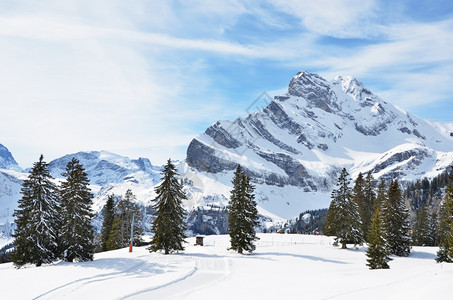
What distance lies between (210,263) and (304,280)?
1283 cm

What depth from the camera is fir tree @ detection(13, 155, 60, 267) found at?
111 feet

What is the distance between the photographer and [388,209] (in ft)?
171

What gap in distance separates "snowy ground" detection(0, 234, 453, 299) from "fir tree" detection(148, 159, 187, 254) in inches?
113

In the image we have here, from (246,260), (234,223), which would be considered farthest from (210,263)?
(234,223)

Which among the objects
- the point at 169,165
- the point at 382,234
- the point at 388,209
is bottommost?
the point at 382,234

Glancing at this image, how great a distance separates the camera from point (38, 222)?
34219mm

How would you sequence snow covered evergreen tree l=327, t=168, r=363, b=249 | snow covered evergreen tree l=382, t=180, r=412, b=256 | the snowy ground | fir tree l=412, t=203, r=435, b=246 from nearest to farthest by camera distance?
the snowy ground → snow covered evergreen tree l=382, t=180, r=412, b=256 → snow covered evergreen tree l=327, t=168, r=363, b=249 → fir tree l=412, t=203, r=435, b=246

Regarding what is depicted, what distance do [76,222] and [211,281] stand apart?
15732mm

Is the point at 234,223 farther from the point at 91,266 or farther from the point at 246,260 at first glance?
the point at 91,266

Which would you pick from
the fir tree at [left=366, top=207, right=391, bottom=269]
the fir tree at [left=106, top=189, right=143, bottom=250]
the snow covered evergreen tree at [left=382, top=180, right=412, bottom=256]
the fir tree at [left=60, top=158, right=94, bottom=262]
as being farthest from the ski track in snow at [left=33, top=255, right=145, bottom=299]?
the snow covered evergreen tree at [left=382, top=180, right=412, bottom=256]

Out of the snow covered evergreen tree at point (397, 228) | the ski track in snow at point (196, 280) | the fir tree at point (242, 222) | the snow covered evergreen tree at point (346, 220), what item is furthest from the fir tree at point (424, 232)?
the ski track in snow at point (196, 280)

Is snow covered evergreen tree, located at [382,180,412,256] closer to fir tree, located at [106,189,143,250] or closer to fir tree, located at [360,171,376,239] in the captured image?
fir tree, located at [360,171,376,239]

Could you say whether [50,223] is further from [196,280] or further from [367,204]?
[367,204]

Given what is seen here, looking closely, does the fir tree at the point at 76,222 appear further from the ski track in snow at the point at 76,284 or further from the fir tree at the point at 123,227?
the fir tree at the point at 123,227
